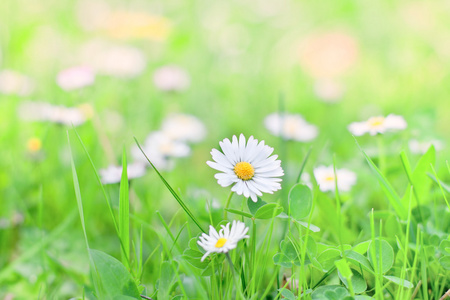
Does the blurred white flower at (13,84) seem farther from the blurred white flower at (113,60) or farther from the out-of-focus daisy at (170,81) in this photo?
the out-of-focus daisy at (170,81)

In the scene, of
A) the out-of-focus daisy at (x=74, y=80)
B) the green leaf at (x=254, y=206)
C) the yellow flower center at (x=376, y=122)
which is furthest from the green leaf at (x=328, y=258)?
the out-of-focus daisy at (x=74, y=80)

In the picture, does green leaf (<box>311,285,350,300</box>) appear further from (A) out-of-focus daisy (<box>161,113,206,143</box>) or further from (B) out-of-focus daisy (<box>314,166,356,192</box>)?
(A) out-of-focus daisy (<box>161,113,206,143</box>)

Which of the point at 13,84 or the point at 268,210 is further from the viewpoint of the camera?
Result: the point at 13,84

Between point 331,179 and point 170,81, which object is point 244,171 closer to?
point 331,179

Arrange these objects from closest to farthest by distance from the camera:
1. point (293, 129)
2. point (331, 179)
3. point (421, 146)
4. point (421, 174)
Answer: point (421, 174) → point (331, 179) → point (421, 146) → point (293, 129)

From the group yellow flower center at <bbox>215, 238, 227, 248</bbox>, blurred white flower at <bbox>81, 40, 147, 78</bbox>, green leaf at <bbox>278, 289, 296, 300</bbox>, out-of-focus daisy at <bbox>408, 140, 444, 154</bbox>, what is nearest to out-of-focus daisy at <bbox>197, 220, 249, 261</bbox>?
yellow flower center at <bbox>215, 238, 227, 248</bbox>

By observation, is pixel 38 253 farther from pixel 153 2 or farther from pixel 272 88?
pixel 153 2

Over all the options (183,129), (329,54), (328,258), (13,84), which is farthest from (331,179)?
(329,54)
